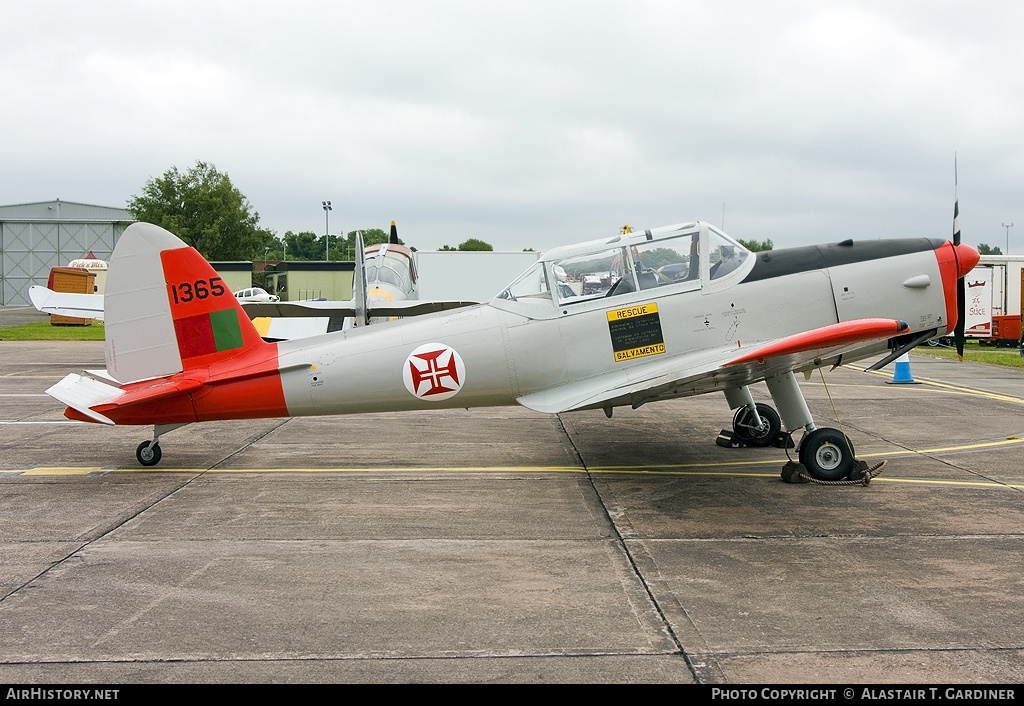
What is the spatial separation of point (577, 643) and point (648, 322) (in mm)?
4648

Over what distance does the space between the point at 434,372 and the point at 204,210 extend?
72.6 meters

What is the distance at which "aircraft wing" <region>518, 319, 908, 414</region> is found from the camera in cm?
705

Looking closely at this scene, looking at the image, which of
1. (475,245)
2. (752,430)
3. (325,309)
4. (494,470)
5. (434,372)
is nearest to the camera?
(434,372)

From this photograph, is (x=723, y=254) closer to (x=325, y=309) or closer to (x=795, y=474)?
(x=795, y=474)

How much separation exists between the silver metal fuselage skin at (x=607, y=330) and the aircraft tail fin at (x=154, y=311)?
1.02 metres

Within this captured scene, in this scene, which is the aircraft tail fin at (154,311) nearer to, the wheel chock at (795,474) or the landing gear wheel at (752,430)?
the wheel chock at (795,474)

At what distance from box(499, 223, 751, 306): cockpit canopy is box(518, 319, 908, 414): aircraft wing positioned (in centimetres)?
84

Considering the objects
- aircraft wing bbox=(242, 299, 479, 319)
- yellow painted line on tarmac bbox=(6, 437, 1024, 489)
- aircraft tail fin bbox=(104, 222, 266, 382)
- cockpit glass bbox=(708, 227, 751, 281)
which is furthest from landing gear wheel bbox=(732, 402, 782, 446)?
aircraft wing bbox=(242, 299, 479, 319)

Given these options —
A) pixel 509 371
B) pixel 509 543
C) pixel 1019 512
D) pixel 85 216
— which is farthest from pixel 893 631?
pixel 85 216

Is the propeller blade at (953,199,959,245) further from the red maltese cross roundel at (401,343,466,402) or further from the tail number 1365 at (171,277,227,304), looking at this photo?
the tail number 1365 at (171,277,227,304)

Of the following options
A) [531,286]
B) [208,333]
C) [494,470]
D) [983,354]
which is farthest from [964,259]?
[983,354]

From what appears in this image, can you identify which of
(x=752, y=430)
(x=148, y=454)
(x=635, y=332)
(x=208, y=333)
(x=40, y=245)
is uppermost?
(x=40, y=245)

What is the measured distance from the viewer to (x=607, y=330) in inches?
337

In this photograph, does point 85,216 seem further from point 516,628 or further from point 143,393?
point 516,628
